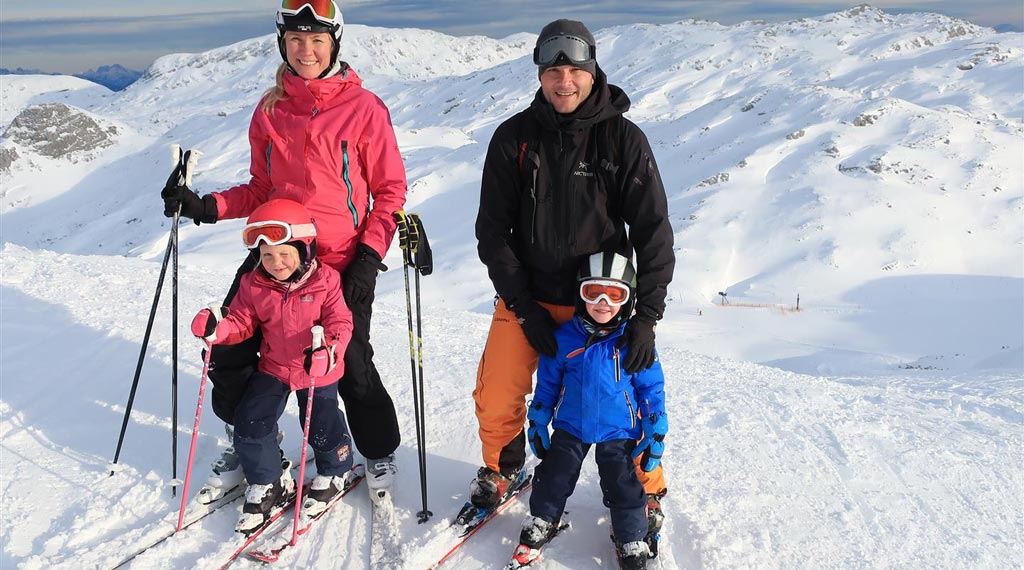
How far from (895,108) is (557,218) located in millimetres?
36293

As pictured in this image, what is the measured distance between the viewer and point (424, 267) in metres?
3.84

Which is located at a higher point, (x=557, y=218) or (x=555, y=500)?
(x=557, y=218)

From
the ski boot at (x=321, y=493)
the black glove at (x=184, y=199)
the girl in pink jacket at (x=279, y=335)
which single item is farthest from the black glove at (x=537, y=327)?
the black glove at (x=184, y=199)

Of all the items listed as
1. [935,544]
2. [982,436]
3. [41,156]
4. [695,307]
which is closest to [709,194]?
[695,307]

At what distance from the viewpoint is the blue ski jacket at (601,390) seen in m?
3.30

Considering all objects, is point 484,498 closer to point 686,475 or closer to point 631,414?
point 631,414

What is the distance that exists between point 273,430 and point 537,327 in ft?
5.39

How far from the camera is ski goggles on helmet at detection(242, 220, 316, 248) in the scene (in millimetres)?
3363

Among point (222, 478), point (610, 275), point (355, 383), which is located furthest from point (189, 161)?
point (610, 275)

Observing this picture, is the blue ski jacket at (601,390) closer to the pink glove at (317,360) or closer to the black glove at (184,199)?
the pink glove at (317,360)

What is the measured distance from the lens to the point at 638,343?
322cm

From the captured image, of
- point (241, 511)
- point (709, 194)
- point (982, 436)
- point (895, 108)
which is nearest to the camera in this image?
point (241, 511)

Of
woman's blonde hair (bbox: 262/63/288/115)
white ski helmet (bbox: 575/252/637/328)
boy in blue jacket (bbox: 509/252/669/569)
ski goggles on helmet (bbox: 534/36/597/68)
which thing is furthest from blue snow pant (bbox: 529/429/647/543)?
woman's blonde hair (bbox: 262/63/288/115)

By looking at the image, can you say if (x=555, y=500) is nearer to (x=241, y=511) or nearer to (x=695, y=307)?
(x=241, y=511)
